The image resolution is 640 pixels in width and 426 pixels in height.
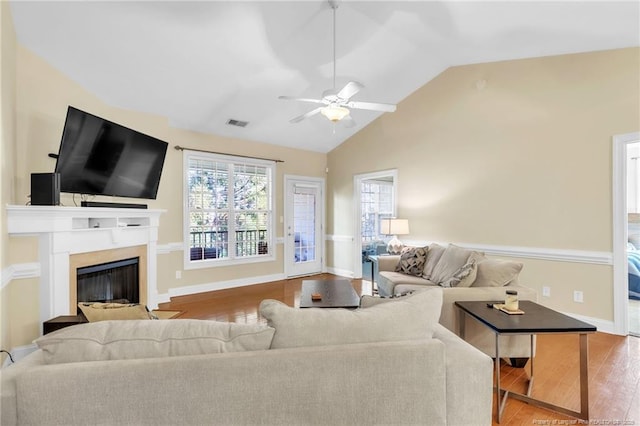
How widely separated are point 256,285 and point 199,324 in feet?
14.2

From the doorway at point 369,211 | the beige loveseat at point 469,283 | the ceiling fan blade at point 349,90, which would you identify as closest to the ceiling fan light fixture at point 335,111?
the ceiling fan blade at point 349,90

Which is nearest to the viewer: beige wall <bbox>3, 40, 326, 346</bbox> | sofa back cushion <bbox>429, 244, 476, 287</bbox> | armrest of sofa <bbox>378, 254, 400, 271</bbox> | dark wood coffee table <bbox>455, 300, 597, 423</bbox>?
dark wood coffee table <bbox>455, 300, 597, 423</bbox>

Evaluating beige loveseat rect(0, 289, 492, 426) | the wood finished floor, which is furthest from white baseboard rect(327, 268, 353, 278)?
beige loveseat rect(0, 289, 492, 426)

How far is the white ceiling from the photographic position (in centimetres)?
275

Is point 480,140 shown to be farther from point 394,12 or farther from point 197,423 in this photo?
point 197,423

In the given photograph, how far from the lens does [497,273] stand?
2.66 meters

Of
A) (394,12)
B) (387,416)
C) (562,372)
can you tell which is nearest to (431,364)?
(387,416)

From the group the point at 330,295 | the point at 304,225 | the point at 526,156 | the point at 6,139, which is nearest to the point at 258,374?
the point at 330,295

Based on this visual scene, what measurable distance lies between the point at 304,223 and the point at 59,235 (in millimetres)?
4209

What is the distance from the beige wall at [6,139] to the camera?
2.07 meters

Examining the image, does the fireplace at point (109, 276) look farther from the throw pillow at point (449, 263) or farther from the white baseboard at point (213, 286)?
the throw pillow at point (449, 263)

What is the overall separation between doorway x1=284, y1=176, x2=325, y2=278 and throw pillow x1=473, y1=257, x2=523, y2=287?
12.4 feet

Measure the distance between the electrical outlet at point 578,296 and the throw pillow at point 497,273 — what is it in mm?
1471

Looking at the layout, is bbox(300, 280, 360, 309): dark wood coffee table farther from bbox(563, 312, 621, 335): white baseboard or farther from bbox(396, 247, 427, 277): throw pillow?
bbox(563, 312, 621, 335): white baseboard
